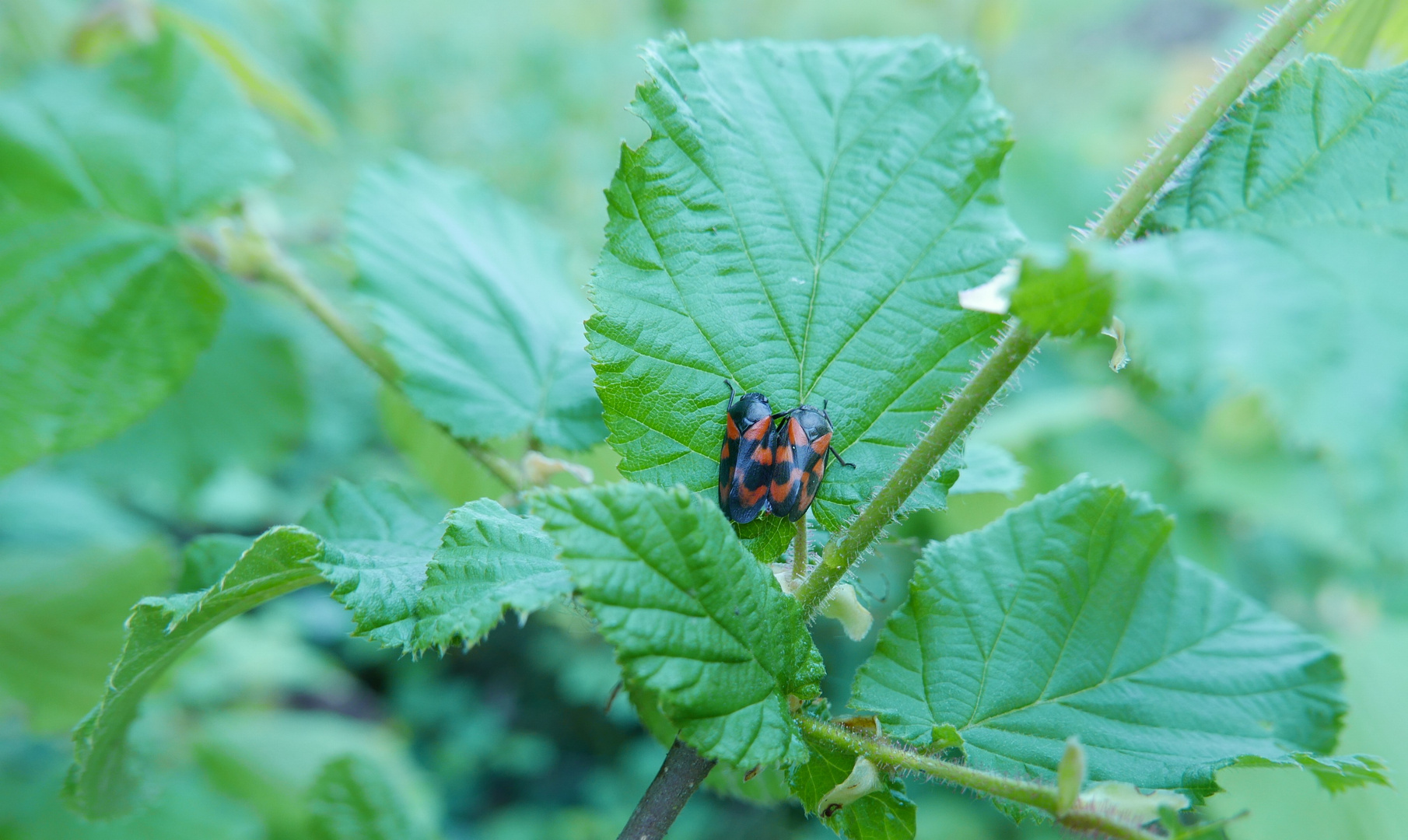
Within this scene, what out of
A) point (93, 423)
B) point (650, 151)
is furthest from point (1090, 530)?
point (93, 423)

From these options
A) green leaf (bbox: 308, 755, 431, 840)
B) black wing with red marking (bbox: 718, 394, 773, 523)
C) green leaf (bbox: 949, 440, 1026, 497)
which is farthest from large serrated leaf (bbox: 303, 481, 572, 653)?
green leaf (bbox: 308, 755, 431, 840)

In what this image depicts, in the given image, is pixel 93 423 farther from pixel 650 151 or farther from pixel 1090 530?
pixel 1090 530

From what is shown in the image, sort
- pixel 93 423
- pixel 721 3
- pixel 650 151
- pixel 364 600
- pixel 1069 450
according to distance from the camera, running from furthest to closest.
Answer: pixel 721 3 < pixel 1069 450 < pixel 93 423 < pixel 650 151 < pixel 364 600

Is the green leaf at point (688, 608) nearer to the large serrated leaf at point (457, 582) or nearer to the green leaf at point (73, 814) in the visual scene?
the large serrated leaf at point (457, 582)

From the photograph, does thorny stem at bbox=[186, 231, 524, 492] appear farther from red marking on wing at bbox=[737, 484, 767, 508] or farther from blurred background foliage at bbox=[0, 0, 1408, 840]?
red marking on wing at bbox=[737, 484, 767, 508]

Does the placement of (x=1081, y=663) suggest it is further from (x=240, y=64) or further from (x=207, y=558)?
(x=240, y=64)

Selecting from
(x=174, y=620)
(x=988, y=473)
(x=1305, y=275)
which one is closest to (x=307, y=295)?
(x=174, y=620)
